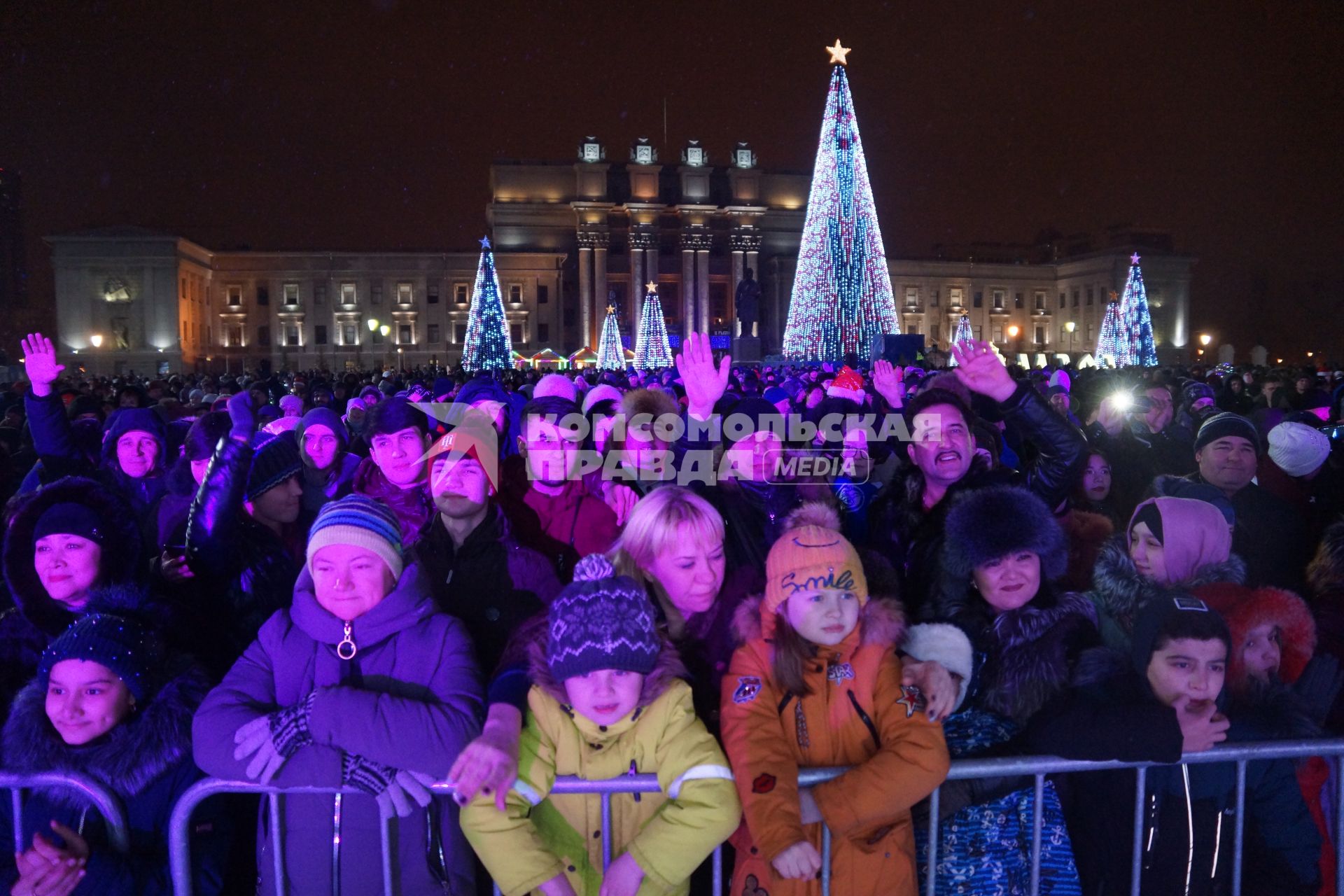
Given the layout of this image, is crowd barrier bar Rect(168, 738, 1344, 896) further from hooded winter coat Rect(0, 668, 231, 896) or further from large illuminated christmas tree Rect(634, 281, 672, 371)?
large illuminated christmas tree Rect(634, 281, 672, 371)

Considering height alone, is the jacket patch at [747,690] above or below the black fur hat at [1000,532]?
below

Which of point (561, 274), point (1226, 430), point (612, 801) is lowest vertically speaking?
point (612, 801)

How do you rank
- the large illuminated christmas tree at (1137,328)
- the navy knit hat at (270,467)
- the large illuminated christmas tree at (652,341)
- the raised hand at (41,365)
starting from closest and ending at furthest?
the navy knit hat at (270,467) < the raised hand at (41,365) < the large illuminated christmas tree at (1137,328) < the large illuminated christmas tree at (652,341)

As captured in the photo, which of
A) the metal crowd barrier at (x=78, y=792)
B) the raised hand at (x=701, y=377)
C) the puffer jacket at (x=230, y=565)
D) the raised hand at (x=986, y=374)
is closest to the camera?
the metal crowd barrier at (x=78, y=792)

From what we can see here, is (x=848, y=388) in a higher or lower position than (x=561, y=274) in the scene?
lower

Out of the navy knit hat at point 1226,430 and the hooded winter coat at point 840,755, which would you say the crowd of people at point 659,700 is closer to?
the hooded winter coat at point 840,755

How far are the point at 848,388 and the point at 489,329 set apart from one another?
17833 mm

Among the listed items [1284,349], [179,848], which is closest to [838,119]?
[179,848]

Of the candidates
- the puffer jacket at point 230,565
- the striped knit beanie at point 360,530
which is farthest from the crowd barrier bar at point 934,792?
the puffer jacket at point 230,565

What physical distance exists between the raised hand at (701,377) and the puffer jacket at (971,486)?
1158mm

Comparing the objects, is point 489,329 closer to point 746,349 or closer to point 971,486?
point 746,349

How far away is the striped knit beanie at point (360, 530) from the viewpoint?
2512 millimetres

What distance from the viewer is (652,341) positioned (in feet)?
124

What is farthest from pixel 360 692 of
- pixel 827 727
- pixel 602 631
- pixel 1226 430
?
pixel 1226 430
